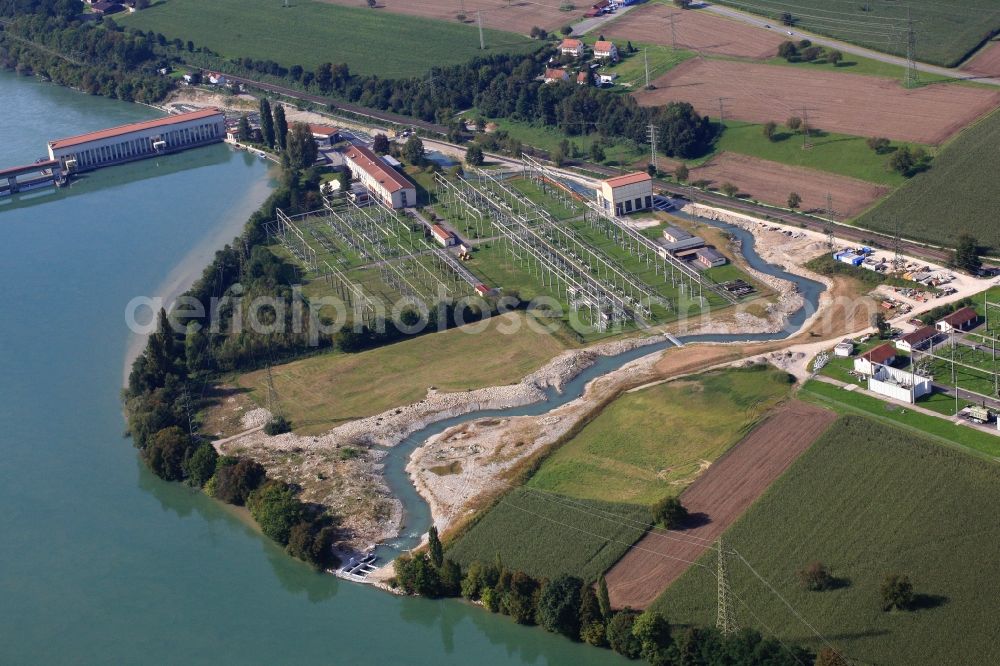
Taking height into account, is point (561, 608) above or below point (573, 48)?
below

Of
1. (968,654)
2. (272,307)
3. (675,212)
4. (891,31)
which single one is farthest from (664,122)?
(968,654)

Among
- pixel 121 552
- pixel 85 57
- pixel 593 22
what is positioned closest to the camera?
pixel 121 552

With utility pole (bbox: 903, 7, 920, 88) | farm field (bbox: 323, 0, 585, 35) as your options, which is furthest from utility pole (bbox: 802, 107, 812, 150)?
farm field (bbox: 323, 0, 585, 35)

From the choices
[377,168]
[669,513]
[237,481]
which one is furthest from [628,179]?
[237,481]

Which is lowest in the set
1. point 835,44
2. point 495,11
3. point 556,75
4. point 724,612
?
point 724,612

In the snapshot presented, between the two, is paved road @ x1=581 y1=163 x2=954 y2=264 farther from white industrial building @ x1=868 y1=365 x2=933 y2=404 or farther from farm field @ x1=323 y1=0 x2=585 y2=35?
farm field @ x1=323 y1=0 x2=585 y2=35

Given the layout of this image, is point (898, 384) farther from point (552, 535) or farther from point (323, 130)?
point (323, 130)

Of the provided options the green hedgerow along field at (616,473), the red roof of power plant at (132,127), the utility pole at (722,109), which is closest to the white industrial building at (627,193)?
the utility pole at (722,109)
